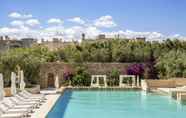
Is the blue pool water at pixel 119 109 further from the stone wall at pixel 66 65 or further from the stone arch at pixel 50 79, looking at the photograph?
the stone arch at pixel 50 79

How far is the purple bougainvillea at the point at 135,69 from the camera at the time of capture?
26.1 meters

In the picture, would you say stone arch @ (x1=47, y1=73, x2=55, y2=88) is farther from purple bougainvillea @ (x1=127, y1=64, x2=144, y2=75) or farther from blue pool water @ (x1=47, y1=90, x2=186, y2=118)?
blue pool water @ (x1=47, y1=90, x2=186, y2=118)

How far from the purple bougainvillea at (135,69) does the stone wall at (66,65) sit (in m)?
0.38

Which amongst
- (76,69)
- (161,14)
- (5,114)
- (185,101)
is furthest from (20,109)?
(161,14)

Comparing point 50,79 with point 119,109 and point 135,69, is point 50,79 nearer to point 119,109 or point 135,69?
point 135,69

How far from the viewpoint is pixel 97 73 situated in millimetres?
26375

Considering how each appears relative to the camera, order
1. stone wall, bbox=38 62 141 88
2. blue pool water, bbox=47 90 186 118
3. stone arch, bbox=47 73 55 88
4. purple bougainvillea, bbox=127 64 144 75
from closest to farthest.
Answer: blue pool water, bbox=47 90 186 118
stone wall, bbox=38 62 141 88
stone arch, bbox=47 73 55 88
purple bougainvillea, bbox=127 64 144 75

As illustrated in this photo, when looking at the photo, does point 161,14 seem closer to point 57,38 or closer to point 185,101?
point 185,101

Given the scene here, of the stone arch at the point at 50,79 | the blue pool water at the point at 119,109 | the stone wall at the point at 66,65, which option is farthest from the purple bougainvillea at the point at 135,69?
the blue pool water at the point at 119,109

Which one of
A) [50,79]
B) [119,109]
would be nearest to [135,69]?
[50,79]

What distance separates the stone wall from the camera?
83.6ft

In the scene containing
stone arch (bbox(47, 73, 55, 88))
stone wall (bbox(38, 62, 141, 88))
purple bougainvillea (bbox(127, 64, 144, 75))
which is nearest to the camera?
stone wall (bbox(38, 62, 141, 88))

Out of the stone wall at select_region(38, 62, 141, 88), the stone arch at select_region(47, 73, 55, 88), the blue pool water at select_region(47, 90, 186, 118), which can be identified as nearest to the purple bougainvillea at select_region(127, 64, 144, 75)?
the stone wall at select_region(38, 62, 141, 88)

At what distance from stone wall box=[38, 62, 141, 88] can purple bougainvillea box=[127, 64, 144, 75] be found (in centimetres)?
38
